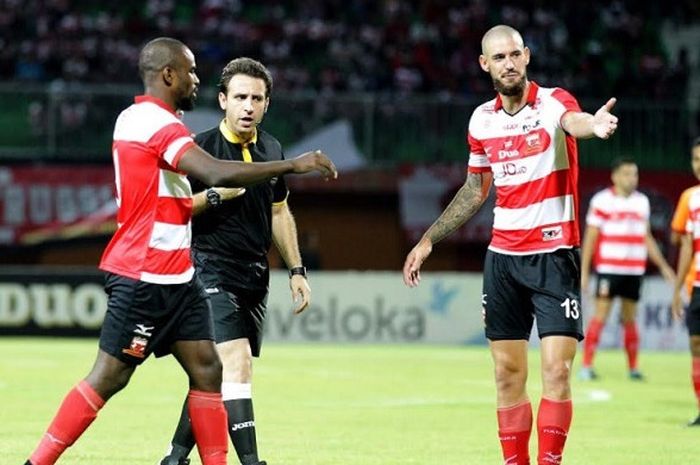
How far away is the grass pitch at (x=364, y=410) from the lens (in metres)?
10.2

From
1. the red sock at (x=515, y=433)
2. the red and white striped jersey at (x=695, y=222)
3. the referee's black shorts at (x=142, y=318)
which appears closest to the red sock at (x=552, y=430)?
the red sock at (x=515, y=433)

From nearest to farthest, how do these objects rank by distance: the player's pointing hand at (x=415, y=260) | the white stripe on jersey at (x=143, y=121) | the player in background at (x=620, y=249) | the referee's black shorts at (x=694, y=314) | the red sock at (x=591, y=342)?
the white stripe on jersey at (x=143, y=121) < the player's pointing hand at (x=415, y=260) < the referee's black shorts at (x=694, y=314) < the red sock at (x=591, y=342) < the player in background at (x=620, y=249)

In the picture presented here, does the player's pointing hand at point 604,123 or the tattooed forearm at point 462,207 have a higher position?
the player's pointing hand at point 604,123

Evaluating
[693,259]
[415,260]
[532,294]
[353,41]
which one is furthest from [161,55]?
[353,41]

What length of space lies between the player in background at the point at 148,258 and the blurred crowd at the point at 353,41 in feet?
67.8

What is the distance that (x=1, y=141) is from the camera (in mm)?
26594

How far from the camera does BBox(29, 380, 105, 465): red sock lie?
717 centimetres

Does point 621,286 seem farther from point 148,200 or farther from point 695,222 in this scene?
point 148,200

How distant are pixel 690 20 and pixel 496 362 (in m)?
25.1

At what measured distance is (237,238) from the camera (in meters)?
8.66

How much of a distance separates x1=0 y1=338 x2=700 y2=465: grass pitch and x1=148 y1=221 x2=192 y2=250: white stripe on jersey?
2.63m

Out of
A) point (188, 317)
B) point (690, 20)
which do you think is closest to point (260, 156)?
point (188, 317)

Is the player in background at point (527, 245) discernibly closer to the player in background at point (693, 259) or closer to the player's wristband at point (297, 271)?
the player's wristband at point (297, 271)

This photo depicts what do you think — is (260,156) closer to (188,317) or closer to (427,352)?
(188,317)
